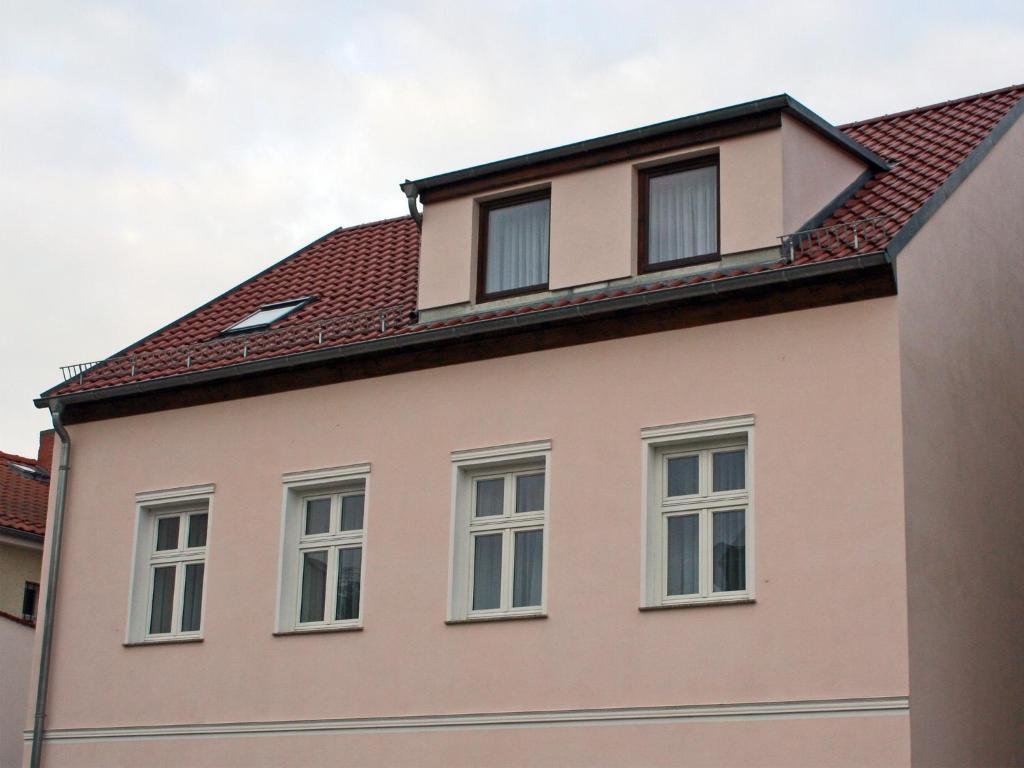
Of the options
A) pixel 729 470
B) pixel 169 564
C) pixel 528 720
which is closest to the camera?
pixel 729 470

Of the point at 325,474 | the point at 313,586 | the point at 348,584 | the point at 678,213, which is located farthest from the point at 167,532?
the point at 678,213

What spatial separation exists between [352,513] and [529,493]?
7.27 ft

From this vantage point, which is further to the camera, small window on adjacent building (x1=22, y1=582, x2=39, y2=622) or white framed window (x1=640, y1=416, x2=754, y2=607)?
small window on adjacent building (x1=22, y1=582, x2=39, y2=622)

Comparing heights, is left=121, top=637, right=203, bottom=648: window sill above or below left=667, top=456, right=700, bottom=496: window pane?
below

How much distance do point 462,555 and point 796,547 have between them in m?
3.67

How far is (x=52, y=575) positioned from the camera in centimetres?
2050

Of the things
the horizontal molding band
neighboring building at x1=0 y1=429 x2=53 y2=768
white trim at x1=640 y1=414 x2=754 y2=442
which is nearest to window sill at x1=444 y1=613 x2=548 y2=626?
the horizontal molding band

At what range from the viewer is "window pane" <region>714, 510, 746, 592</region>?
15.8 meters

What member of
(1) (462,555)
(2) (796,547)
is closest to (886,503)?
(2) (796,547)

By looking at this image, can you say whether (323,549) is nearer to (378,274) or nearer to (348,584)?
(348,584)

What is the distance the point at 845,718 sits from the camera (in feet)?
48.1

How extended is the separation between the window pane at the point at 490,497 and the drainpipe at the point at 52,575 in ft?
18.7

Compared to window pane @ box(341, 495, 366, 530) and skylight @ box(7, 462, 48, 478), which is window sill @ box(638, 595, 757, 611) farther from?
skylight @ box(7, 462, 48, 478)

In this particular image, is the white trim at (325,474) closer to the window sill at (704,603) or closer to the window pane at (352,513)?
the window pane at (352,513)
